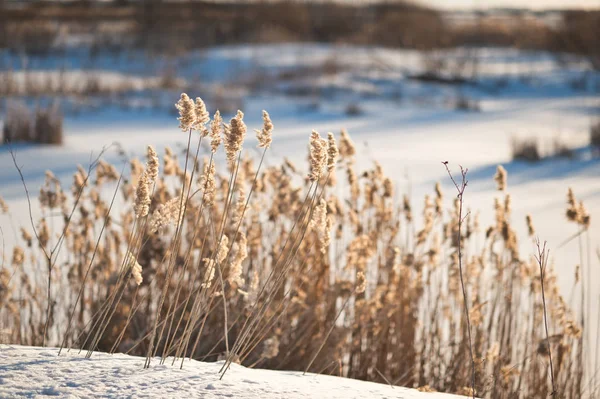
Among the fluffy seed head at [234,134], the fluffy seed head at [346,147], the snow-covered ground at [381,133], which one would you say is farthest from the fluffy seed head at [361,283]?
the fluffy seed head at [346,147]

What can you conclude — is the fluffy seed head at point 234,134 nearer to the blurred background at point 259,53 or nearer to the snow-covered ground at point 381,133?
the snow-covered ground at point 381,133

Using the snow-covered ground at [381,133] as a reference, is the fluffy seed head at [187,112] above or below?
below

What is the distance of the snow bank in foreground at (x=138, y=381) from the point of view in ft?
4.82

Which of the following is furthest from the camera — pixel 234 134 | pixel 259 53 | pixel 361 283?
pixel 259 53

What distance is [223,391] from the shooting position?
152 centimetres

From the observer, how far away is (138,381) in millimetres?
1533

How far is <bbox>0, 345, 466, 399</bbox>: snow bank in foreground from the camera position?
1.47m

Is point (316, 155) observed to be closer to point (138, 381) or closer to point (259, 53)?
point (138, 381)

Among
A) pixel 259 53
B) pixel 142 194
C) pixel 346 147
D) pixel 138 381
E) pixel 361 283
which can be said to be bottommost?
pixel 138 381

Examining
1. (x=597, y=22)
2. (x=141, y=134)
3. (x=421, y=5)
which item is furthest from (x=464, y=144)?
(x=421, y=5)

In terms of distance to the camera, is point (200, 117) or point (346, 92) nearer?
→ point (200, 117)

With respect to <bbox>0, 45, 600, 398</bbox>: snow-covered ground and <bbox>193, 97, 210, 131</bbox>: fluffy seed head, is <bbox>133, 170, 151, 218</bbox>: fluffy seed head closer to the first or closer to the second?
<bbox>193, 97, 210, 131</bbox>: fluffy seed head

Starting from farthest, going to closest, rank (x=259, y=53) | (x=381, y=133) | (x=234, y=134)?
(x=259, y=53) → (x=381, y=133) → (x=234, y=134)

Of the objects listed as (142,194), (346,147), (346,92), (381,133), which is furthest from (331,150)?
(346,92)
